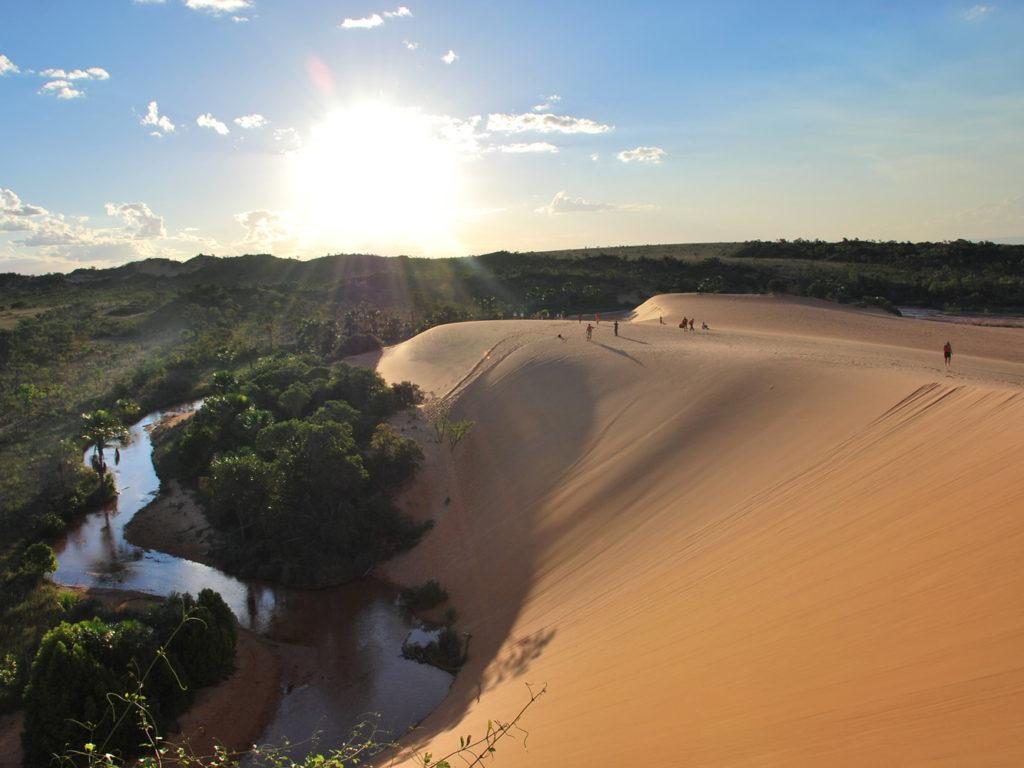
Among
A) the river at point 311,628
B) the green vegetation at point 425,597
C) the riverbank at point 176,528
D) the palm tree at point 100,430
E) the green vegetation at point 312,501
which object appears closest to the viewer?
the river at point 311,628

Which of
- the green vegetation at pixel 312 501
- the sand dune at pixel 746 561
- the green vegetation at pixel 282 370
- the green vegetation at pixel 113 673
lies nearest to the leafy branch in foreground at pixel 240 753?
the green vegetation at pixel 113 673

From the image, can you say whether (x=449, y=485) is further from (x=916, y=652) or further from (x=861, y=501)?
(x=916, y=652)

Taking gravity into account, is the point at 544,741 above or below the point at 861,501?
below

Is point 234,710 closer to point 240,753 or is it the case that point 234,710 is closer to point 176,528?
point 240,753

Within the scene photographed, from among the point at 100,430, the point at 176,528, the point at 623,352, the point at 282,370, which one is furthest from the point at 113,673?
the point at 282,370

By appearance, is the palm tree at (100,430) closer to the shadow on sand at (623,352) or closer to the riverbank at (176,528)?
the riverbank at (176,528)

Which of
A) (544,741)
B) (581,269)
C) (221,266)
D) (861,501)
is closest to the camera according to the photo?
(544,741)

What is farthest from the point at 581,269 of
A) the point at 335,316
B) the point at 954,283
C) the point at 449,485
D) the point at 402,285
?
the point at 449,485
